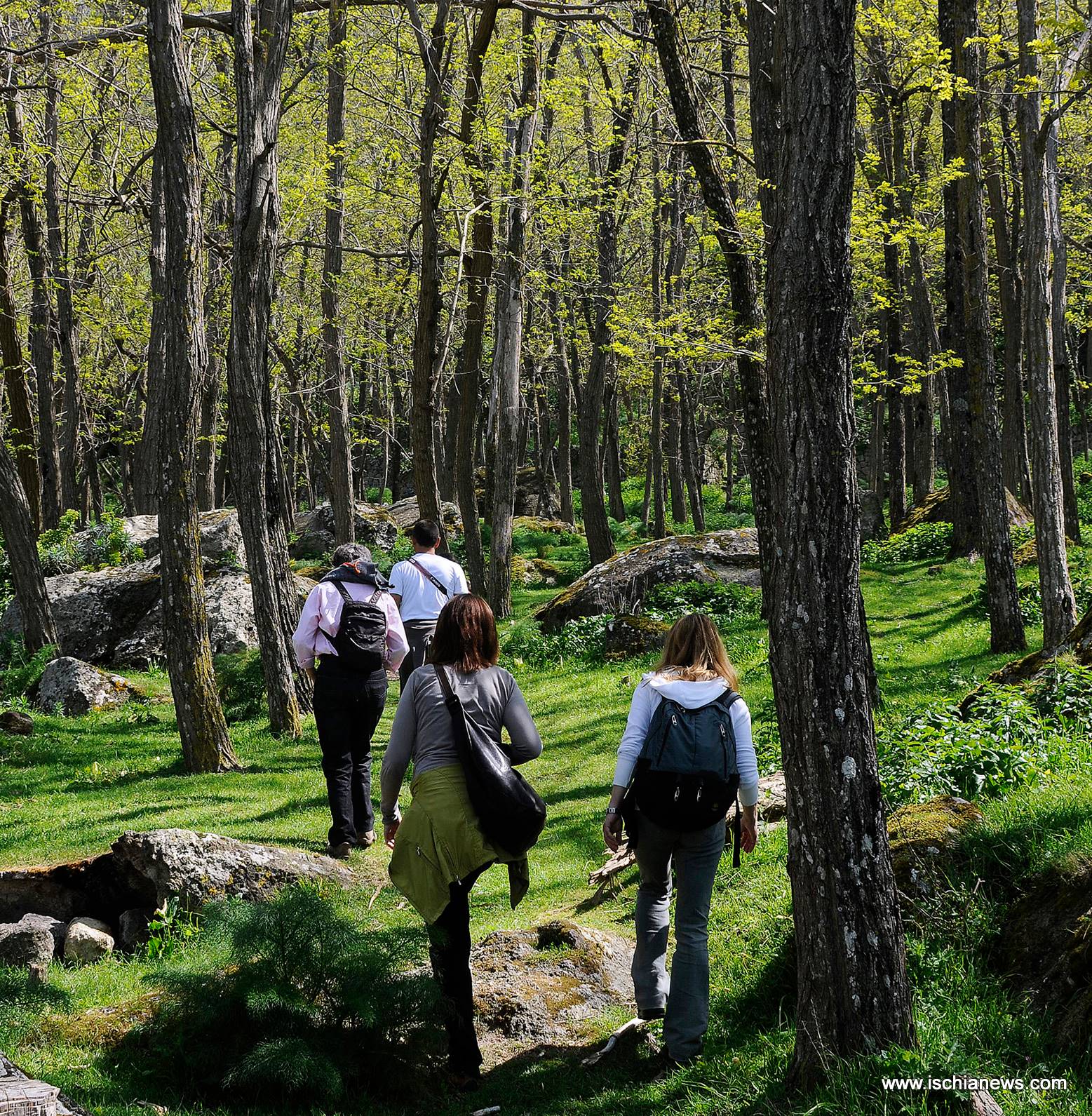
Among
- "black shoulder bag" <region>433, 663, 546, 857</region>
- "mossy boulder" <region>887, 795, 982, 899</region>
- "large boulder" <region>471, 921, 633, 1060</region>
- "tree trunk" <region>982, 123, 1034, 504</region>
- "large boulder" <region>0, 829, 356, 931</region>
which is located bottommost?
"large boulder" <region>471, 921, 633, 1060</region>

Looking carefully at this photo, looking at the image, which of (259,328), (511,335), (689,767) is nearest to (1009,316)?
(511,335)

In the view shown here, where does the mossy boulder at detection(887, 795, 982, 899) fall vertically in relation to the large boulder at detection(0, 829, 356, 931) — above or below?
above

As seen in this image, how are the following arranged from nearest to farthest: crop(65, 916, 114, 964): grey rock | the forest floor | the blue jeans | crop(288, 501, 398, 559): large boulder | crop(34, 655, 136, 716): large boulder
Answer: the forest floor
the blue jeans
crop(65, 916, 114, 964): grey rock
crop(34, 655, 136, 716): large boulder
crop(288, 501, 398, 559): large boulder

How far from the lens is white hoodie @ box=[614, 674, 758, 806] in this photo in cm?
461

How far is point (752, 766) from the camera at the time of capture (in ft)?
15.1

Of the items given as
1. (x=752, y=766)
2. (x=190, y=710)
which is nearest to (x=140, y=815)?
(x=190, y=710)

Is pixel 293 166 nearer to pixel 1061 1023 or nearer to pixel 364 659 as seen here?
pixel 364 659

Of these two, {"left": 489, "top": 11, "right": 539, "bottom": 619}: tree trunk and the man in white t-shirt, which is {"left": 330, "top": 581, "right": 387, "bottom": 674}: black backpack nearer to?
the man in white t-shirt

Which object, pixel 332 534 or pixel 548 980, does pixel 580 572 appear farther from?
pixel 548 980

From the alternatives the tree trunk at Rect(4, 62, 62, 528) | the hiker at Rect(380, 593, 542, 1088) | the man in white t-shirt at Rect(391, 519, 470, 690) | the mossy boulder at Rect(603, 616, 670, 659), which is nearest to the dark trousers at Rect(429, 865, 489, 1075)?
the hiker at Rect(380, 593, 542, 1088)

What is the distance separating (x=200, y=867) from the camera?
593 cm

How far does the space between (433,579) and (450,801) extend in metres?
4.37

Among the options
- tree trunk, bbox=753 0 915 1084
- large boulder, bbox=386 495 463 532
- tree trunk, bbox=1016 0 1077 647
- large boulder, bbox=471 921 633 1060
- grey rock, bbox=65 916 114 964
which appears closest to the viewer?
tree trunk, bbox=753 0 915 1084

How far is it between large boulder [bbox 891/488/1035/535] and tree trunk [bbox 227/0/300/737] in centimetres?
1332
